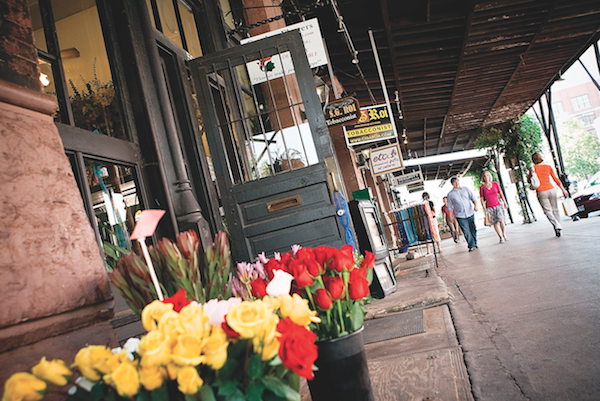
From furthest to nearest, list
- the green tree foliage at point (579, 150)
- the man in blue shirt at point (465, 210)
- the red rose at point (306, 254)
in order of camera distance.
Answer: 1. the green tree foliage at point (579, 150)
2. the man in blue shirt at point (465, 210)
3. the red rose at point (306, 254)

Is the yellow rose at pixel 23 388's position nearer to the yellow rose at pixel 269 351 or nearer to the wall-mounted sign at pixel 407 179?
the yellow rose at pixel 269 351

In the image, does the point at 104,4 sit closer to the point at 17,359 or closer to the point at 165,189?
the point at 165,189

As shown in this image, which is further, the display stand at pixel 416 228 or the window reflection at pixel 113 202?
the display stand at pixel 416 228

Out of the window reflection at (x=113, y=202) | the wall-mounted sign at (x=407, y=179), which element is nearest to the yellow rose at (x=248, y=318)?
the window reflection at (x=113, y=202)

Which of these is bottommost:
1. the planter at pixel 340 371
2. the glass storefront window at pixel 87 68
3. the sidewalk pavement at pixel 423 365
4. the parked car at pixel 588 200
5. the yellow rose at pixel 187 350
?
the parked car at pixel 588 200

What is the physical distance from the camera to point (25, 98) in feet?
5.27

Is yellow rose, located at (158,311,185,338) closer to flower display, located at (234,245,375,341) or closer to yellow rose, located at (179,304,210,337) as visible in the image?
yellow rose, located at (179,304,210,337)

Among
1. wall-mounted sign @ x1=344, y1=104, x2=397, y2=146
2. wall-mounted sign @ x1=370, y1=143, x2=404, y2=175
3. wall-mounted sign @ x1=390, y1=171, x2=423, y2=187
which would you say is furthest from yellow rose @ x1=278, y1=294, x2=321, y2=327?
wall-mounted sign @ x1=390, y1=171, x2=423, y2=187

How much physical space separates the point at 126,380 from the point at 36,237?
3.08 ft

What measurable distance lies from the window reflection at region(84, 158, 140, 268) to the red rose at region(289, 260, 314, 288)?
1776mm

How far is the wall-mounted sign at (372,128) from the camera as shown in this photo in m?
8.83

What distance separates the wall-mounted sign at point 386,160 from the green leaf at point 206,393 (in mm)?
10411

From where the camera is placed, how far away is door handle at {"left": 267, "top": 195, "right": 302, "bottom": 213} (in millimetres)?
3932

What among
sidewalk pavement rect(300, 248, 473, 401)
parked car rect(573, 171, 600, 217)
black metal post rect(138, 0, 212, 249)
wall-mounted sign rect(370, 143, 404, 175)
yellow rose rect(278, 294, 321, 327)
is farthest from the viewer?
wall-mounted sign rect(370, 143, 404, 175)
